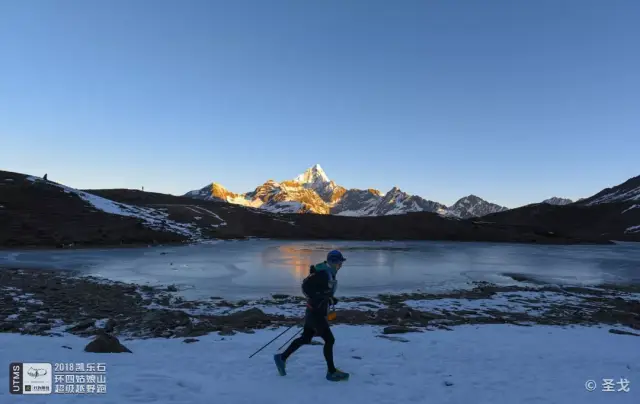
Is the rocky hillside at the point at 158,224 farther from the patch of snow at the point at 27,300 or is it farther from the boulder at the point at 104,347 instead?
the boulder at the point at 104,347

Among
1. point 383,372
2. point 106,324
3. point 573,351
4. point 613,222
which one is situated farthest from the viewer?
point 613,222

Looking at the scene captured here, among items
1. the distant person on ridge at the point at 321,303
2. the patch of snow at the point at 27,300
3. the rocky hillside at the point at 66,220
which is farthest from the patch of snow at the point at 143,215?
the distant person on ridge at the point at 321,303

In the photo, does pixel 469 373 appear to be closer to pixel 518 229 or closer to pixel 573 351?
pixel 573 351

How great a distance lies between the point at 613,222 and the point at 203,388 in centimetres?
22935

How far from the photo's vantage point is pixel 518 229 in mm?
146250

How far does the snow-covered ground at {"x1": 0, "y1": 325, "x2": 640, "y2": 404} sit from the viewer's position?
8258 millimetres

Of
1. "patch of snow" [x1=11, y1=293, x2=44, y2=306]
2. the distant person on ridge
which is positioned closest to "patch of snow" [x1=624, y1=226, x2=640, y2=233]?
the distant person on ridge

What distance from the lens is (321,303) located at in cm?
908

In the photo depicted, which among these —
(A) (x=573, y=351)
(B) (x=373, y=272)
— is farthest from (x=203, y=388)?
(B) (x=373, y=272)

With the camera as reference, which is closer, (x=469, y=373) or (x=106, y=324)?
(x=469, y=373)

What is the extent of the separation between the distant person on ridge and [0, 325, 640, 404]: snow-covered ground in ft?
1.07

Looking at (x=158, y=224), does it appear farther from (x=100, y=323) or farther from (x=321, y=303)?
(x=321, y=303)

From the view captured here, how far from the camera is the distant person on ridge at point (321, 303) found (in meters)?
9.00

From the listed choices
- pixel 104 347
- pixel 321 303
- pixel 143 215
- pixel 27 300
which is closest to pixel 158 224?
pixel 143 215
